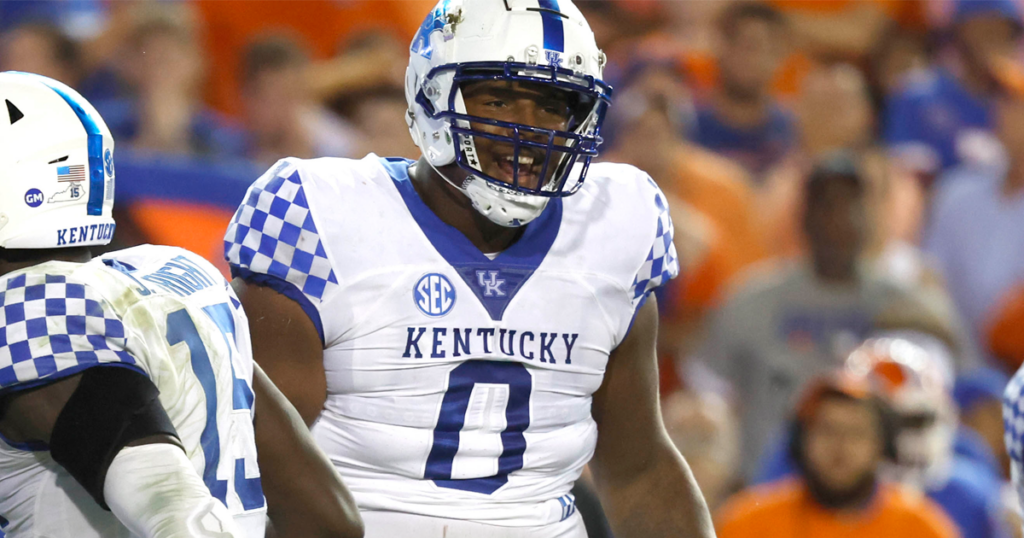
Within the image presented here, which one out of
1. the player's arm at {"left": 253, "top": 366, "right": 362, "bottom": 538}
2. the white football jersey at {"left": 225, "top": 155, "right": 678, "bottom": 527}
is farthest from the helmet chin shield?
the player's arm at {"left": 253, "top": 366, "right": 362, "bottom": 538}

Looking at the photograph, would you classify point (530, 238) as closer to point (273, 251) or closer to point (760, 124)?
point (273, 251)

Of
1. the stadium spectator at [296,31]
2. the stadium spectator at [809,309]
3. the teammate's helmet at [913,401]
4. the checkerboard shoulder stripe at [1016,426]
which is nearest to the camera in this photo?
the checkerboard shoulder stripe at [1016,426]

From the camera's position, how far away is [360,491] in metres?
2.96

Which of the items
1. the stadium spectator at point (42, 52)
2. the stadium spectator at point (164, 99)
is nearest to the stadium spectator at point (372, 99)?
the stadium spectator at point (164, 99)

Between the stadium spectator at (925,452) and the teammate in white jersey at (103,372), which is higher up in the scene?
the teammate in white jersey at (103,372)

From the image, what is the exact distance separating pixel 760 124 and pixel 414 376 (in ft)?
16.2

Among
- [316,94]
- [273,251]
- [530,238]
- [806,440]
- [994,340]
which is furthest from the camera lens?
[316,94]

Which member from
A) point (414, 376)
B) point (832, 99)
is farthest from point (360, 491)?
point (832, 99)

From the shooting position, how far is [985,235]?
715 cm

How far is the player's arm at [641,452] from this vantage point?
321 centimetres

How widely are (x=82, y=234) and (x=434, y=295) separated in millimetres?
935

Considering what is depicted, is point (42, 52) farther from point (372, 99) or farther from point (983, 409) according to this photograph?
point (983, 409)

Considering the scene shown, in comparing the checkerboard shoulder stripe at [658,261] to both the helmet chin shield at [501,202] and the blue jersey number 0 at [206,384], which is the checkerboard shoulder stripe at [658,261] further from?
the blue jersey number 0 at [206,384]

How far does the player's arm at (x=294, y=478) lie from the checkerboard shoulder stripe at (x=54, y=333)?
0.55 meters
